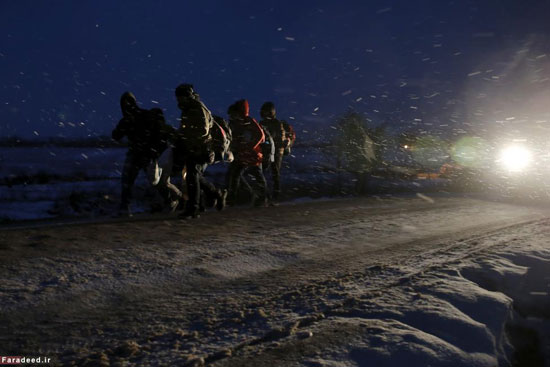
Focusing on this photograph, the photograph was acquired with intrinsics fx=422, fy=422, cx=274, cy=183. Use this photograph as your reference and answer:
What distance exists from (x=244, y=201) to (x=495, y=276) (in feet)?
21.4

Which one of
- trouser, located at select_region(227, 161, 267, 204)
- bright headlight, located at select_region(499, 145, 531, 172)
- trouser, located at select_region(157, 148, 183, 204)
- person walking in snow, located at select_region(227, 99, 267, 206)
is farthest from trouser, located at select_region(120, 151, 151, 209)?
bright headlight, located at select_region(499, 145, 531, 172)

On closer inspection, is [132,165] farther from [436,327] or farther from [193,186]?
[436,327]

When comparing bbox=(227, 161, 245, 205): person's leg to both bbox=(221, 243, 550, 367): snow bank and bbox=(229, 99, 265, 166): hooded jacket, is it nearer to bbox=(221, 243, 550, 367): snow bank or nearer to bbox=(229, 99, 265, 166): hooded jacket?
bbox=(229, 99, 265, 166): hooded jacket

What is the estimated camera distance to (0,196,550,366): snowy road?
7.00 ft

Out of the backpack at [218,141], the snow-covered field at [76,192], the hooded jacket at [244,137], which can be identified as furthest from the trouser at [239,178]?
the snow-covered field at [76,192]

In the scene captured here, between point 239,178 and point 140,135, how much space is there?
7.45ft

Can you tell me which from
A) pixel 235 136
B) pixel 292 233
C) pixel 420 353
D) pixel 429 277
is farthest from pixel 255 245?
Result: pixel 235 136

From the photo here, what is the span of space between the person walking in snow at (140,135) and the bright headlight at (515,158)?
1167cm

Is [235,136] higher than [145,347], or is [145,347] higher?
[235,136]

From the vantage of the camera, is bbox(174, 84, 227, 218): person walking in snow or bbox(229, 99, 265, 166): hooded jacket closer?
bbox(174, 84, 227, 218): person walking in snow

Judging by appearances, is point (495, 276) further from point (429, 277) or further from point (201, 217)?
point (201, 217)

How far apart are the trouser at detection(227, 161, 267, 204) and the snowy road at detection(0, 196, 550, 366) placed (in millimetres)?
2466

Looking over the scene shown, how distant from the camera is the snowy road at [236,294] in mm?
2133

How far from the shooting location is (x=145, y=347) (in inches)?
83.1
